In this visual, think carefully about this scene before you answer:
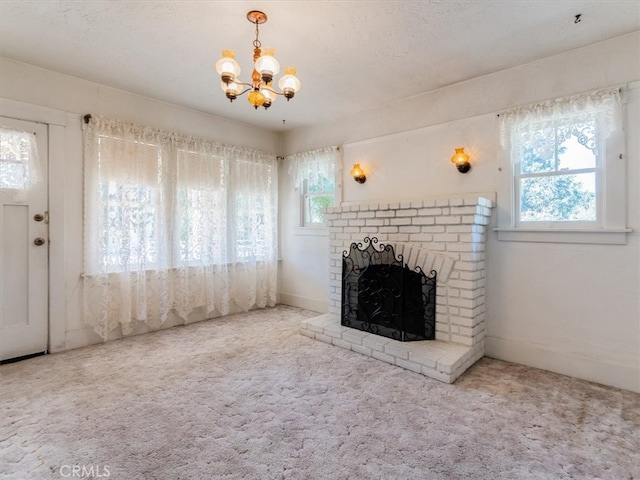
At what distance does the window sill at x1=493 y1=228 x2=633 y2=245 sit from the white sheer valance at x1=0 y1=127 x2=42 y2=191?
166 inches

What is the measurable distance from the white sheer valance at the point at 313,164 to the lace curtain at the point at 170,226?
35cm

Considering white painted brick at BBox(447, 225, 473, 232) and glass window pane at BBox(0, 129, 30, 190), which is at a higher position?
glass window pane at BBox(0, 129, 30, 190)

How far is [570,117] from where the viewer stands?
2.65 metres

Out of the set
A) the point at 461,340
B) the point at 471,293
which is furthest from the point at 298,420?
the point at 471,293

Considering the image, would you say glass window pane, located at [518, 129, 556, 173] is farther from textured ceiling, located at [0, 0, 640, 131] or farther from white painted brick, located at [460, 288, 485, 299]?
white painted brick, located at [460, 288, 485, 299]

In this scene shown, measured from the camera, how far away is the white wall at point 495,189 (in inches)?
96.7

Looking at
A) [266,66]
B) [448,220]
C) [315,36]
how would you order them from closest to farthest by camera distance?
[266,66] → [315,36] → [448,220]

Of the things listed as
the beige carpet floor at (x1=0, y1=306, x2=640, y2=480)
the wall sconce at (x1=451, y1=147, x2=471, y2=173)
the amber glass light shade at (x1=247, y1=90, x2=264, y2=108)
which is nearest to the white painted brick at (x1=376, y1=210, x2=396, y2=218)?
the wall sconce at (x1=451, y1=147, x2=471, y2=173)

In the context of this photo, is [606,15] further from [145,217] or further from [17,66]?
[17,66]

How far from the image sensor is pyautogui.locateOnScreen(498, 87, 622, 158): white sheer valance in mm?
2473

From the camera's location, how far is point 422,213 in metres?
3.17

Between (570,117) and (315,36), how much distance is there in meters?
2.13

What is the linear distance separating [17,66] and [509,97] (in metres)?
4.36

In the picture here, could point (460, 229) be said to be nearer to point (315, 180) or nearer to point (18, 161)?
point (315, 180)
